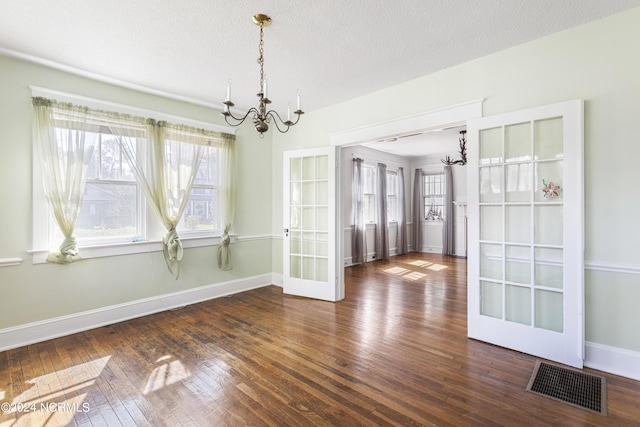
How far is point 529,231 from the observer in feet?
8.92

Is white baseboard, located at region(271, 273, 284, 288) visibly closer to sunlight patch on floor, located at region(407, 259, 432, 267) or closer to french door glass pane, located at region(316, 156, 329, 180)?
french door glass pane, located at region(316, 156, 329, 180)

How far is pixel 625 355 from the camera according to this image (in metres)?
2.36

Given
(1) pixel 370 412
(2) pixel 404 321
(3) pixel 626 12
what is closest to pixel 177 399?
(1) pixel 370 412

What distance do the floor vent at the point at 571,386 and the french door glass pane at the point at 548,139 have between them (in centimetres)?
177

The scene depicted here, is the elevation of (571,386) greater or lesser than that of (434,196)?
lesser

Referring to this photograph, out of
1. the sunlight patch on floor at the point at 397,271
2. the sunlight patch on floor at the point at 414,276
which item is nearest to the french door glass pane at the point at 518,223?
the sunlight patch on floor at the point at 414,276

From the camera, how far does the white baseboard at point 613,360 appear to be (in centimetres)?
232

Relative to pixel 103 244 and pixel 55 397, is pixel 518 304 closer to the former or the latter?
pixel 55 397

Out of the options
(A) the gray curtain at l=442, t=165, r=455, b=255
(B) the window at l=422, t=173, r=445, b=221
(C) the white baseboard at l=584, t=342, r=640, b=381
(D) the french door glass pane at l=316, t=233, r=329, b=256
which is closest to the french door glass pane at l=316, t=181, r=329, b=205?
(D) the french door glass pane at l=316, t=233, r=329, b=256

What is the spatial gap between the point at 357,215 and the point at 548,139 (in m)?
4.70

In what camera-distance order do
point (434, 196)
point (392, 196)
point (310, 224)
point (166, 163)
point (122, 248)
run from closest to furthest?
point (122, 248)
point (166, 163)
point (310, 224)
point (392, 196)
point (434, 196)

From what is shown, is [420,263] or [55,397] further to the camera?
[420,263]

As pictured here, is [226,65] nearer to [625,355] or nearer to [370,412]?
[370,412]

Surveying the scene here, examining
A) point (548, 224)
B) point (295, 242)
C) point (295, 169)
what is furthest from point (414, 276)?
point (548, 224)
